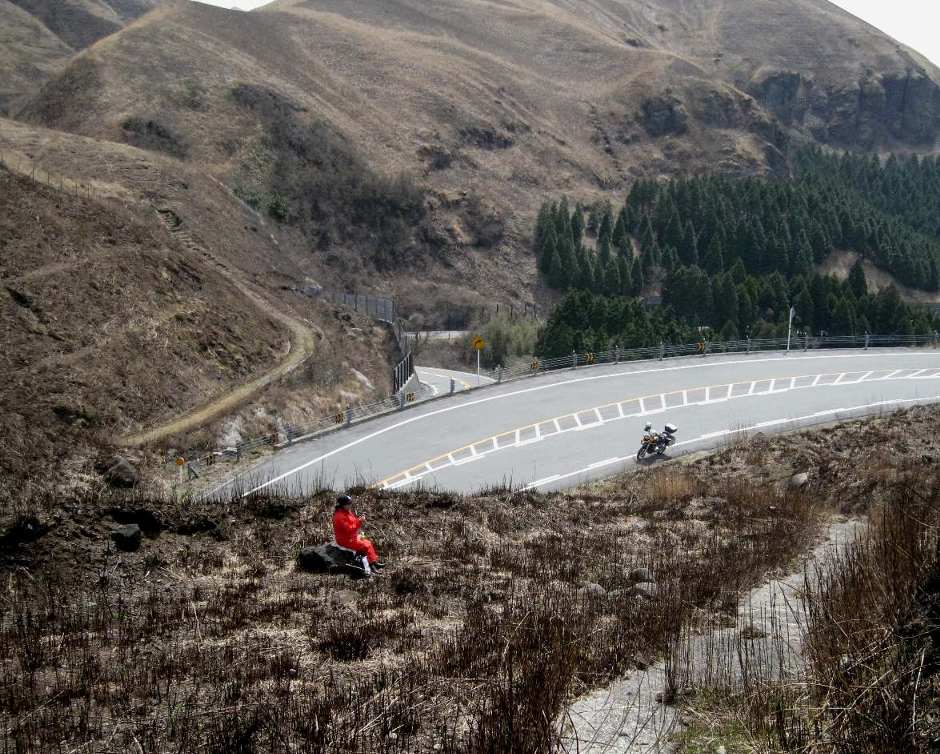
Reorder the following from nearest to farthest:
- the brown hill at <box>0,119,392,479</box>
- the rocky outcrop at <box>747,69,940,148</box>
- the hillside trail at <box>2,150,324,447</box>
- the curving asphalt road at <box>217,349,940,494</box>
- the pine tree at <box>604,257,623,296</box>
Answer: the brown hill at <box>0,119,392,479</box>
the curving asphalt road at <box>217,349,940,494</box>
the hillside trail at <box>2,150,324,447</box>
the pine tree at <box>604,257,623,296</box>
the rocky outcrop at <box>747,69,940,148</box>

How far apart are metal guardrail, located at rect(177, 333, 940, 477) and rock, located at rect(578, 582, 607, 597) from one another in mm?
17071

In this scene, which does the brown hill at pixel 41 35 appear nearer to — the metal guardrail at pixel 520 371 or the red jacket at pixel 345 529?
the metal guardrail at pixel 520 371

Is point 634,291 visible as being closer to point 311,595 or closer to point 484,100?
point 484,100

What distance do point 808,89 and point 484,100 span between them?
113454mm

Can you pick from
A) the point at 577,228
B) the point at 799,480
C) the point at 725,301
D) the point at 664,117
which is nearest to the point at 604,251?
the point at 577,228

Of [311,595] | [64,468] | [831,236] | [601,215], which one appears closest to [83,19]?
[601,215]

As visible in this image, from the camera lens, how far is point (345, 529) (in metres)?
12.1

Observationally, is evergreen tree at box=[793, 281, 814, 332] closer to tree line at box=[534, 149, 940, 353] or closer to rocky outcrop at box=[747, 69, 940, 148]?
tree line at box=[534, 149, 940, 353]

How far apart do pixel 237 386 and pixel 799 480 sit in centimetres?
2147

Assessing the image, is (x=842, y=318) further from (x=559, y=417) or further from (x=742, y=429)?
(x=559, y=417)

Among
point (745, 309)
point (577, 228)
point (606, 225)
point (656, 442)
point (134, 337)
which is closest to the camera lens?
point (656, 442)

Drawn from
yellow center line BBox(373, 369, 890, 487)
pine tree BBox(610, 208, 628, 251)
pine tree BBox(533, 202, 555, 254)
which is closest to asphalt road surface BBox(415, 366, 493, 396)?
yellow center line BBox(373, 369, 890, 487)

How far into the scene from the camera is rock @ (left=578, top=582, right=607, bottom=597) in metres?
10.4

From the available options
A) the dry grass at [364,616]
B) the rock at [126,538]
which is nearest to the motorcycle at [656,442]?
the dry grass at [364,616]
